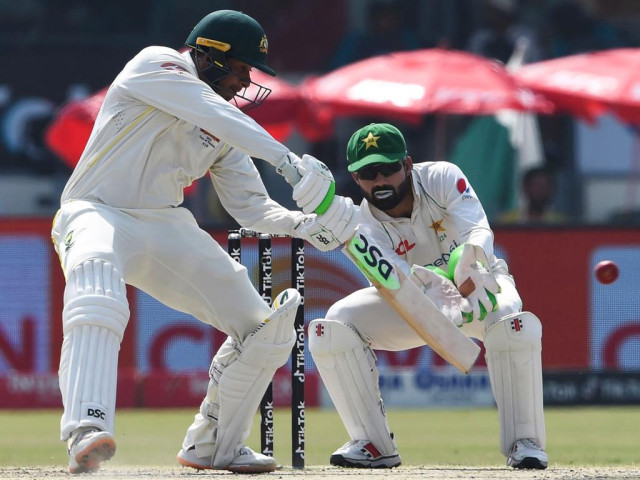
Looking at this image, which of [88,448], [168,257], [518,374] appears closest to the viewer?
[88,448]

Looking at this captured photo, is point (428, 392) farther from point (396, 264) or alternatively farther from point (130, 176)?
point (130, 176)

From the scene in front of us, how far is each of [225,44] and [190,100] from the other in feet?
1.32

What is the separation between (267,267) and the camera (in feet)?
19.4

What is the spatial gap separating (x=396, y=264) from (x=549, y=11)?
31.3ft

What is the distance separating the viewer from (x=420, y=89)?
36.9 ft

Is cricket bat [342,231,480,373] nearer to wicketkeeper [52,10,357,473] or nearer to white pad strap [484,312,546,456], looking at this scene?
white pad strap [484,312,546,456]

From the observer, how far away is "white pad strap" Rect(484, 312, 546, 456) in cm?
566

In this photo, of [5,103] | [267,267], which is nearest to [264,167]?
[5,103]

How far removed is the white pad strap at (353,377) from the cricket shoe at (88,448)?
1.39 m

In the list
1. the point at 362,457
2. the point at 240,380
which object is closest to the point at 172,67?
the point at 240,380

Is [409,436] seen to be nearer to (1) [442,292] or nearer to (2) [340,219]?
(1) [442,292]

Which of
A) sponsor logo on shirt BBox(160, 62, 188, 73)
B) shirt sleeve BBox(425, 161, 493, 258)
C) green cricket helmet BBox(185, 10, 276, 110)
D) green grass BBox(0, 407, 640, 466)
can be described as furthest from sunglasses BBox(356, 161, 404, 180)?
green grass BBox(0, 407, 640, 466)

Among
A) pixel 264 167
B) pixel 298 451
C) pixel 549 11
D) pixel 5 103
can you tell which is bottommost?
pixel 298 451

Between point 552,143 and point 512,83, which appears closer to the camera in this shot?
point 512,83
